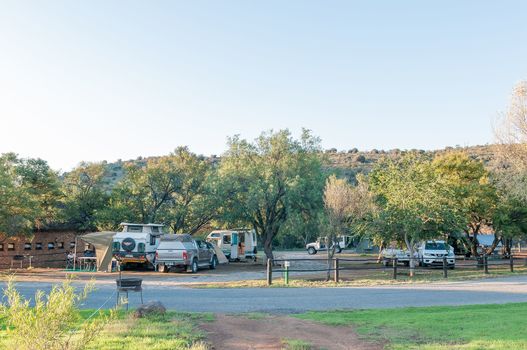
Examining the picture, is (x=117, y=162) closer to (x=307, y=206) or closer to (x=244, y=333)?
(x=307, y=206)

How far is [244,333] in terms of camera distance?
388 inches

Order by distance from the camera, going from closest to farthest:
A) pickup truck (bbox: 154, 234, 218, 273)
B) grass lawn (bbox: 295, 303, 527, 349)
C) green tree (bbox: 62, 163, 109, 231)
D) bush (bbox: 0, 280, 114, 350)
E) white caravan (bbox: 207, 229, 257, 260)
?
bush (bbox: 0, 280, 114, 350)
grass lawn (bbox: 295, 303, 527, 349)
pickup truck (bbox: 154, 234, 218, 273)
green tree (bbox: 62, 163, 109, 231)
white caravan (bbox: 207, 229, 257, 260)

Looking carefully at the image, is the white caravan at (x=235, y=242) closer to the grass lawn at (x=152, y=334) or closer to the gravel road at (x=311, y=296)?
the gravel road at (x=311, y=296)

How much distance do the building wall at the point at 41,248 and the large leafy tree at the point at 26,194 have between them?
1.13 m

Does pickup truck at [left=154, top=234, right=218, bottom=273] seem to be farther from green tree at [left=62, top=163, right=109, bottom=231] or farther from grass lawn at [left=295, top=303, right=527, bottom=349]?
grass lawn at [left=295, top=303, right=527, bottom=349]

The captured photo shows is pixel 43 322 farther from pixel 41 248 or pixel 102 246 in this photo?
pixel 41 248

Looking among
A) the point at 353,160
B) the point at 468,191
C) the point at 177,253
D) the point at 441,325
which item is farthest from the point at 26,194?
the point at 353,160

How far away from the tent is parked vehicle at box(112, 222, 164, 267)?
0.28m

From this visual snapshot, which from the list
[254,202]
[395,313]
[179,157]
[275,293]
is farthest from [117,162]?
[395,313]

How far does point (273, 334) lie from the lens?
9758 mm

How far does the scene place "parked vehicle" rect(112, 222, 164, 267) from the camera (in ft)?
89.8

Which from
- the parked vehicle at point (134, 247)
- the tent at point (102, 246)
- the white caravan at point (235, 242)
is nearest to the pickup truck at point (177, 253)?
the parked vehicle at point (134, 247)

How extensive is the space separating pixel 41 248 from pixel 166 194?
8393 millimetres

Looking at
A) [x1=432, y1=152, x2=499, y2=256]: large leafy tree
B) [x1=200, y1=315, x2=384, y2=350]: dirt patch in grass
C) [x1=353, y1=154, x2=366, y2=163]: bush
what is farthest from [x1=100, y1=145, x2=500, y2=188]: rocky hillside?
[x1=200, y1=315, x2=384, y2=350]: dirt patch in grass
